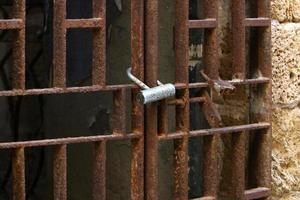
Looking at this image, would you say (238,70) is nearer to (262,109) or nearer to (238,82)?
(238,82)

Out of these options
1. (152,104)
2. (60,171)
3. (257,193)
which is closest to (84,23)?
(152,104)

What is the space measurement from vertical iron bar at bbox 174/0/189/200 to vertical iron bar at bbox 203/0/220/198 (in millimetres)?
94

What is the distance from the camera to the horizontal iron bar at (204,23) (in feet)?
7.45

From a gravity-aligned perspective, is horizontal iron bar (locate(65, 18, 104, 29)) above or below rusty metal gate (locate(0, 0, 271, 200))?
above

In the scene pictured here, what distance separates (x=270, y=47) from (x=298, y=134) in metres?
0.33

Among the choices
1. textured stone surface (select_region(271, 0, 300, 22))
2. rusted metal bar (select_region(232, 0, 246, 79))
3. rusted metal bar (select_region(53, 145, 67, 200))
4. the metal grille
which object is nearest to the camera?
rusted metal bar (select_region(53, 145, 67, 200))

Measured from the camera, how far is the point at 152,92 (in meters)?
2.12

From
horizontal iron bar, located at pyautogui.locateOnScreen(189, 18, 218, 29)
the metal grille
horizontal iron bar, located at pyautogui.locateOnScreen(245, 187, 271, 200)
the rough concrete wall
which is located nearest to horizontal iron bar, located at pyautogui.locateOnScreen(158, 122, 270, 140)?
the metal grille

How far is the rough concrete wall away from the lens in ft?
8.23

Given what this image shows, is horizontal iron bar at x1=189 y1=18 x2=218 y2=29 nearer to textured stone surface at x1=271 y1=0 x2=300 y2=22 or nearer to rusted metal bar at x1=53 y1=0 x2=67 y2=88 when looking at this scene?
textured stone surface at x1=271 y1=0 x2=300 y2=22

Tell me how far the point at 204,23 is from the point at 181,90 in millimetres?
219

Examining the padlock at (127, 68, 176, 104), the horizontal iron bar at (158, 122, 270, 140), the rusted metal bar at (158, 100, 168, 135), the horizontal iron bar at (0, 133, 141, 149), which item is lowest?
the horizontal iron bar at (158, 122, 270, 140)

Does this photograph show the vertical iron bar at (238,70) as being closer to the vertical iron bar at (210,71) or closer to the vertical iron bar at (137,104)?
the vertical iron bar at (210,71)

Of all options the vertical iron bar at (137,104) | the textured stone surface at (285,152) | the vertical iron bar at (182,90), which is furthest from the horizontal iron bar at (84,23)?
the textured stone surface at (285,152)
